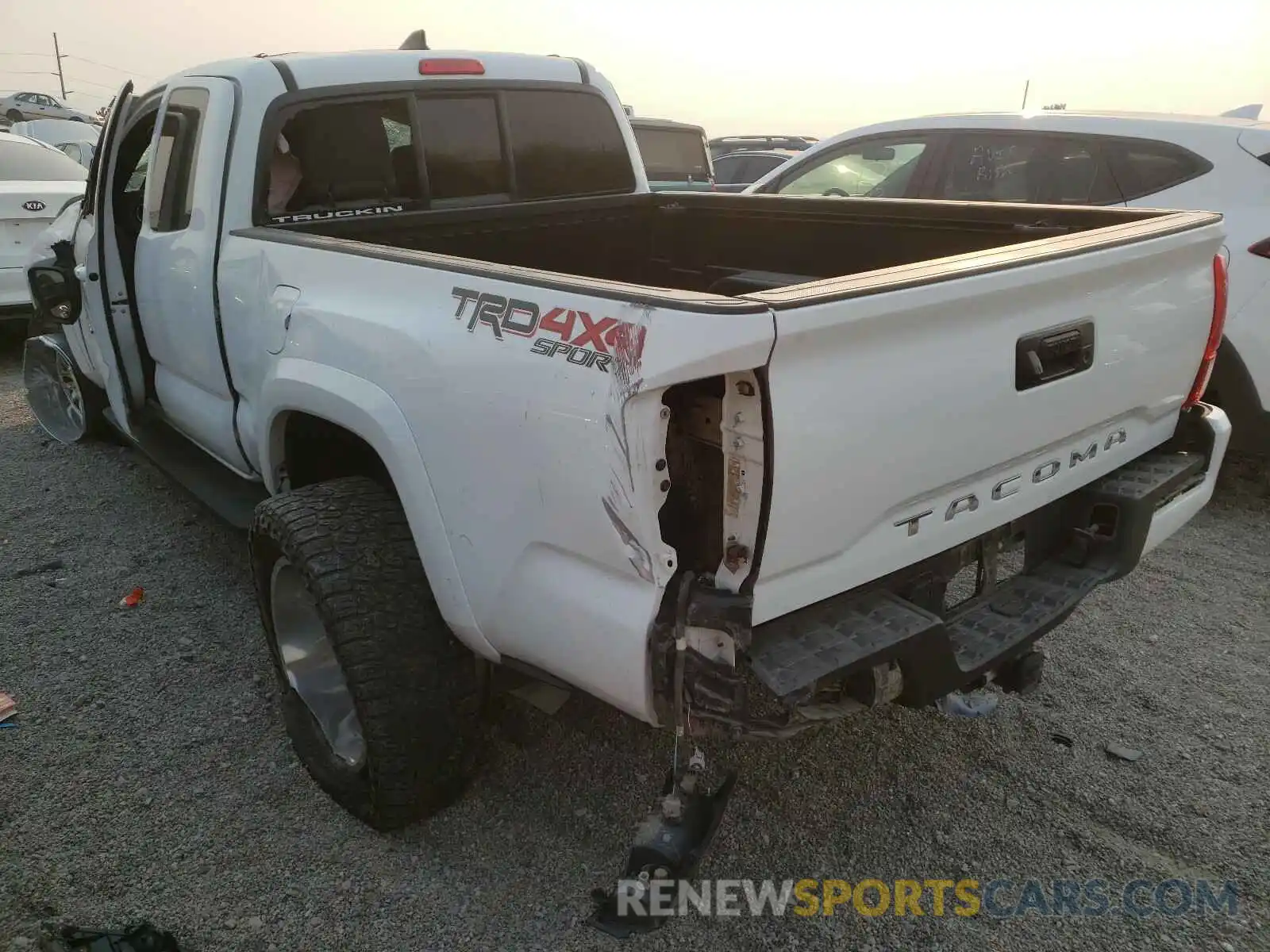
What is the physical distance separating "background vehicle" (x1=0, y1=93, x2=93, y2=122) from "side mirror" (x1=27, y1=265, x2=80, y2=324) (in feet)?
91.2

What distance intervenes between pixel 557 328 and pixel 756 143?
1728cm

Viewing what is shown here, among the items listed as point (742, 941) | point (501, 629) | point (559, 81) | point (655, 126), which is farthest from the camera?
point (655, 126)

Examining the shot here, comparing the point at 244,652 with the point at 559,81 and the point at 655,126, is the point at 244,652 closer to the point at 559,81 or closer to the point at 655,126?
the point at 559,81

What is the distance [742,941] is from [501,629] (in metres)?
0.93

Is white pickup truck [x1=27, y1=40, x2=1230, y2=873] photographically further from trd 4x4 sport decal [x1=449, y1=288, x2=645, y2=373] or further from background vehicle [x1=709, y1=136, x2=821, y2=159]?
background vehicle [x1=709, y1=136, x2=821, y2=159]

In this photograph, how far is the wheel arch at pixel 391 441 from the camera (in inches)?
80.6

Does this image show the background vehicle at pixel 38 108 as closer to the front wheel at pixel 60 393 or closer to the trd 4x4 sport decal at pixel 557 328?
the front wheel at pixel 60 393

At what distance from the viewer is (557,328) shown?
1.73 meters

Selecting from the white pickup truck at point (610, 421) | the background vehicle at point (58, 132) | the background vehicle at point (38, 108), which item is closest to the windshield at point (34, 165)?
the white pickup truck at point (610, 421)

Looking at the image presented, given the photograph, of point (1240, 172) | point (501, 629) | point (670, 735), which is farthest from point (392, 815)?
point (1240, 172)

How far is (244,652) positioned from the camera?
329 centimetres

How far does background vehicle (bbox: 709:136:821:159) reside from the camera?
669 inches

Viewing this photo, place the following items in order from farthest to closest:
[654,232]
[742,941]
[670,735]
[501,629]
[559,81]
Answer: [654,232], [559,81], [670,735], [742,941], [501,629]

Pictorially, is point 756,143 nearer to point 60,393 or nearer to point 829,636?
point 60,393
